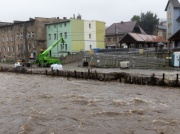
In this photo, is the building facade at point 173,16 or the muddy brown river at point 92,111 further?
the building facade at point 173,16

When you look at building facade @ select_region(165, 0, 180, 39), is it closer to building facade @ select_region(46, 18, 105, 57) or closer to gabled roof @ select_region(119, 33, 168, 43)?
gabled roof @ select_region(119, 33, 168, 43)

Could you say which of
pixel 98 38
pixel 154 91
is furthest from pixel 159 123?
pixel 98 38

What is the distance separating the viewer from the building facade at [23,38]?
7006cm

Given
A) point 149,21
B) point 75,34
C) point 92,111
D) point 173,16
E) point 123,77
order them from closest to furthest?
point 92,111 < point 123,77 < point 75,34 < point 173,16 < point 149,21

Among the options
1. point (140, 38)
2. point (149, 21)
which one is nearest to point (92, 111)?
point (140, 38)

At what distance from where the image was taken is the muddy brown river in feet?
44.3

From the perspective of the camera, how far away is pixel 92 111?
55.7 feet

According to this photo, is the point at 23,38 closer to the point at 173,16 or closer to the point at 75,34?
the point at 75,34

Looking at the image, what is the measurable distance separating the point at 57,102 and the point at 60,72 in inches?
715

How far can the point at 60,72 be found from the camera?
38.0m

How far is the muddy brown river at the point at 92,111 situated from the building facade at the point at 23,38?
44651mm

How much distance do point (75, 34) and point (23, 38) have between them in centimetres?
1605

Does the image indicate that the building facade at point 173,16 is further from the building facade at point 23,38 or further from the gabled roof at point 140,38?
the building facade at point 23,38

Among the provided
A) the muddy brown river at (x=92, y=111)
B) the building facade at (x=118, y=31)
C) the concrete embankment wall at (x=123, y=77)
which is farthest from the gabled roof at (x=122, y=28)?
the muddy brown river at (x=92, y=111)
